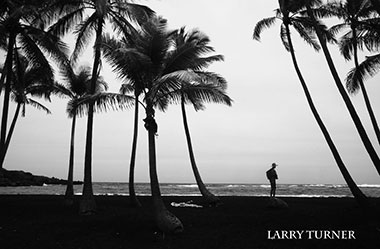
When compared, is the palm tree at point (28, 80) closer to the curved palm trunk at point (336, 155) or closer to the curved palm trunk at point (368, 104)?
the curved palm trunk at point (336, 155)

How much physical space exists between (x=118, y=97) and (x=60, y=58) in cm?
602

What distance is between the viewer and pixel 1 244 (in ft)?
27.4

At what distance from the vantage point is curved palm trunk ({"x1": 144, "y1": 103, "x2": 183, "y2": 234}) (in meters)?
9.47

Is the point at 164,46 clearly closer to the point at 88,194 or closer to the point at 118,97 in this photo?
the point at 118,97

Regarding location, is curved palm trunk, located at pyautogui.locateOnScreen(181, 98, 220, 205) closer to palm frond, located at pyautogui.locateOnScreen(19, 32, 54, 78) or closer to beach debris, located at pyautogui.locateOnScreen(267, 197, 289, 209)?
beach debris, located at pyautogui.locateOnScreen(267, 197, 289, 209)

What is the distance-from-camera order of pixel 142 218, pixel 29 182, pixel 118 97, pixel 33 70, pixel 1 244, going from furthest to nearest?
pixel 29 182
pixel 33 70
pixel 142 218
pixel 118 97
pixel 1 244

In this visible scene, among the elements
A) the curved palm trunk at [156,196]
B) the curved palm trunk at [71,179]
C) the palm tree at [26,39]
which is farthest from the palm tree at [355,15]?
the curved palm trunk at [71,179]

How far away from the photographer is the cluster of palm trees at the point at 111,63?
1013cm

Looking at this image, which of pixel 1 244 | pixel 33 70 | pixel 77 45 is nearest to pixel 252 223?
pixel 1 244

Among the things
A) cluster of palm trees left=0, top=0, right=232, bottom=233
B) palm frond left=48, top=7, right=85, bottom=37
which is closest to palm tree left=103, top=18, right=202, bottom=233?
cluster of palm trees left=0, top=0, right=232, bottom=233

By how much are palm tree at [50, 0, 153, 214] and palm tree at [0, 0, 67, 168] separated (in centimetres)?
63

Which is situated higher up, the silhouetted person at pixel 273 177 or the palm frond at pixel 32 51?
the palm frond at pixel 32 51

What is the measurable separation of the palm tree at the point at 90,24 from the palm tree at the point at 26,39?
628mm

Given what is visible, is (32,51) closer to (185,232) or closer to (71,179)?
(71,179)
